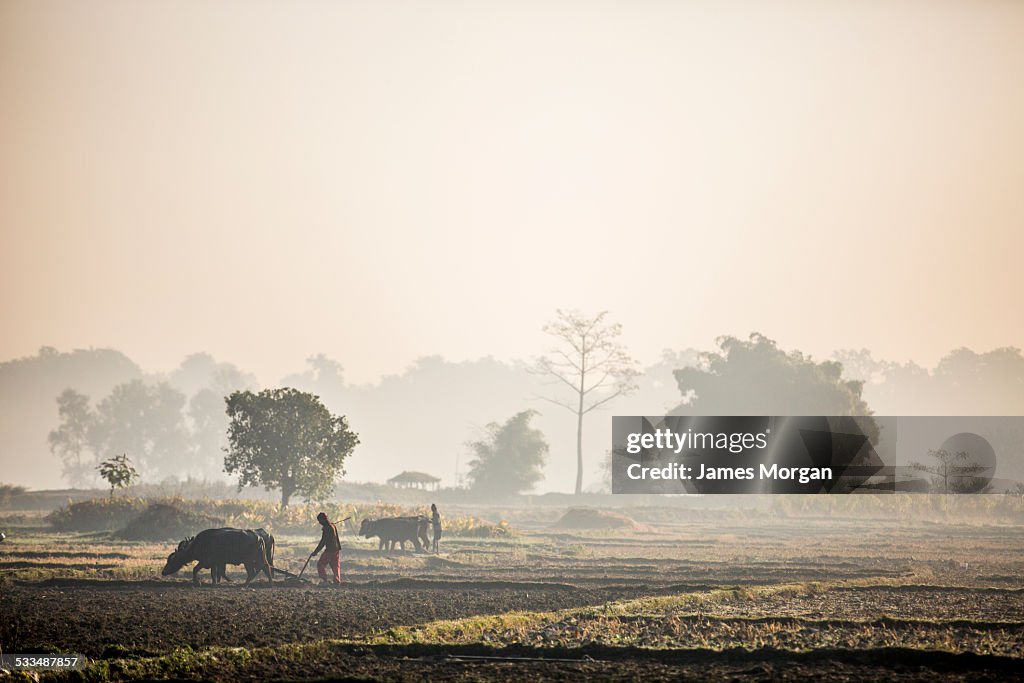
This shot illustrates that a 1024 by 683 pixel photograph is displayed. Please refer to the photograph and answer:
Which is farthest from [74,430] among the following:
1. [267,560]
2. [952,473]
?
[267,560]

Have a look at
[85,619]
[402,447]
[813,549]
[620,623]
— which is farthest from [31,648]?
[402,447]

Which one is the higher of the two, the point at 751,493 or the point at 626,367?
the point at 626,367

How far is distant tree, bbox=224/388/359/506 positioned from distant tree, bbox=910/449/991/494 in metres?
46.1

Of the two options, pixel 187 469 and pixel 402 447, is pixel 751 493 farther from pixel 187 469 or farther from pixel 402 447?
pixel 402 447

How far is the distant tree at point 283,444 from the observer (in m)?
46.0

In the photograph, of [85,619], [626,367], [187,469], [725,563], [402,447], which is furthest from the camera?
[402,447]

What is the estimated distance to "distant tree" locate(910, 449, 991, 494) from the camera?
72.6m

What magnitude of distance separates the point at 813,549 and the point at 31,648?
33.1 metres

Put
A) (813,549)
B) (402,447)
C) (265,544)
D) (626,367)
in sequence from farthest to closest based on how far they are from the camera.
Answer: (402,447)
(626,367)
(813,549)
(265,544)

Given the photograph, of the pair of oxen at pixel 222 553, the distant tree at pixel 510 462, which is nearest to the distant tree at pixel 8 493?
the distant tree at pixel 510 462

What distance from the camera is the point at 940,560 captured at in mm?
35625

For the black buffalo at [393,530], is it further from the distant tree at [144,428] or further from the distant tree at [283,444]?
the distant tree at [144,428]

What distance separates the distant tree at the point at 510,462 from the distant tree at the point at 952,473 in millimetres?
29774

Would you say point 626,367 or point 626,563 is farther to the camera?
point 626,367
